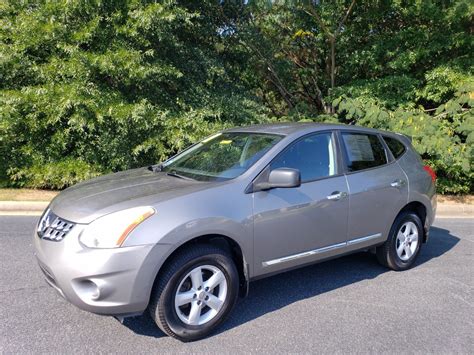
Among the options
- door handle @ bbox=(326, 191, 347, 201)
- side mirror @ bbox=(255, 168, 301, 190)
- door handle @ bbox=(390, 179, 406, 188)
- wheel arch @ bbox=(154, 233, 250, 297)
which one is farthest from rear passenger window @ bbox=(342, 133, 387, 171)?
wheel arch @ bbox=(154, 233, 250, 297)

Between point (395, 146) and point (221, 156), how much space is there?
220 centimetres

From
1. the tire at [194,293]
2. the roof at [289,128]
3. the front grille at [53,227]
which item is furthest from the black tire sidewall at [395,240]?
the front grille at [53,227]

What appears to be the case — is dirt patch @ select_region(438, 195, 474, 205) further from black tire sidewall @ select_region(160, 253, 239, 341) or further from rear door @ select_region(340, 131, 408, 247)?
black tire sidewall @ select_region(160, 253, 239, 341)

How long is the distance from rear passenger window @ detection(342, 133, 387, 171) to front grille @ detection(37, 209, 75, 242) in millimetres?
2694

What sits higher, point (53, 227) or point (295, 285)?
point (53, 227)

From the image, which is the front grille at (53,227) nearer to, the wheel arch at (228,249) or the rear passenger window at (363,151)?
the wheel arch at (228,249)

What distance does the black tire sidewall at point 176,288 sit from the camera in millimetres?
3141

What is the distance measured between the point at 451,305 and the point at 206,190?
102 inches

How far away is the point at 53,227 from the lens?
10.7ft

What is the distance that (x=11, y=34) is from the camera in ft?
29.9

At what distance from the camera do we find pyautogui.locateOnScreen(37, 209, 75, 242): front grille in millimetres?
3131

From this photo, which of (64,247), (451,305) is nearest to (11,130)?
(64,247)

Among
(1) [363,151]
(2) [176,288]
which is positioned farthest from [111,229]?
(1) [363,151]

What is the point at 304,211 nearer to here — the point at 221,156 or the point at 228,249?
the point at 228,249
